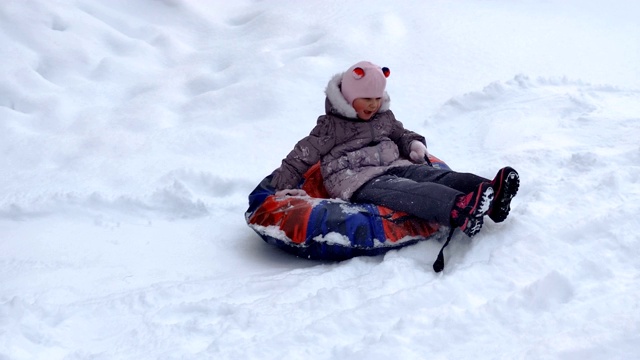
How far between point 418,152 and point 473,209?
78 cm

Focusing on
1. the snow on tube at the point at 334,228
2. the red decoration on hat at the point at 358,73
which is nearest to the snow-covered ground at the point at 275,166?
the snow on tube at the point at 334,228

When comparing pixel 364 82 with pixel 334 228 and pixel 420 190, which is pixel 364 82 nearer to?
pixel 420 190

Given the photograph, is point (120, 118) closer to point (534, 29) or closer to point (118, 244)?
point (118, 244)

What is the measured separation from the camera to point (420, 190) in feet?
9.73

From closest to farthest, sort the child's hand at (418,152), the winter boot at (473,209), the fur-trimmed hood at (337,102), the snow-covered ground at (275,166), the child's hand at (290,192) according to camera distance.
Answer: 1. the snow-covered ground at (275,166)
2. the winter boot at (473,209)
3. the child's hand at (290,192)
4. the fur-trimmed hood at (337,102)
5. the child's hand at (418,152)

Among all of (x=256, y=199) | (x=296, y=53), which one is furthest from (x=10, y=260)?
(x=296, y=53)

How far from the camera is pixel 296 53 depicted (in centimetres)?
595

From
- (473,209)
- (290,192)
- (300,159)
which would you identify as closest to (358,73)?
(300,159)

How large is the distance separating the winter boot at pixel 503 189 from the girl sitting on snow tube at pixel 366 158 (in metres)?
0.18

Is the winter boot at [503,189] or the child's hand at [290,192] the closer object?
the winter boot at [503,189]

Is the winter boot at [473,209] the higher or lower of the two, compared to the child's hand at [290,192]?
higher

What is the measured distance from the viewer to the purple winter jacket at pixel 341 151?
3.29 m

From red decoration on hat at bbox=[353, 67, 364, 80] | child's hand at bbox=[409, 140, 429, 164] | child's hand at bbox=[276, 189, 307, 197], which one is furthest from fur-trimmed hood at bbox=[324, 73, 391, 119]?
child's hand at bbox=[276, 189, 307, 197]

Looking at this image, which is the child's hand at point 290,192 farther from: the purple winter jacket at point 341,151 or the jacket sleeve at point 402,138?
the jacket sleeve at point 402,138
